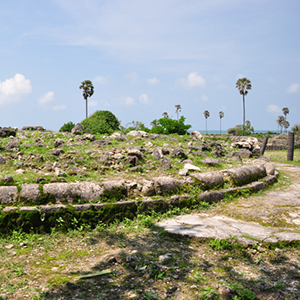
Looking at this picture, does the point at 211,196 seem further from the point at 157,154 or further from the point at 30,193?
the point at 30,193

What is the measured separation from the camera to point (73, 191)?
420 centimetres

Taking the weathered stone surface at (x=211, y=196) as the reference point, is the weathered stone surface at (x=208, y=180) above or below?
above

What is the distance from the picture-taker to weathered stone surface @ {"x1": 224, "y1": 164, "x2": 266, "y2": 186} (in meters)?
6.24

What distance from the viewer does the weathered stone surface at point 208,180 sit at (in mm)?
5555

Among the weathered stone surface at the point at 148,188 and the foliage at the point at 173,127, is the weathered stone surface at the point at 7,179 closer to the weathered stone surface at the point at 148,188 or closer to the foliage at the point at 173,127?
the weathered stone surface at the point at 148,188

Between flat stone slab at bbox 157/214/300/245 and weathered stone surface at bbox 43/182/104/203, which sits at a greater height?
weathered stone surface at bbox 43/182/104/203

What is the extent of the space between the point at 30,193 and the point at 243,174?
4.78 m

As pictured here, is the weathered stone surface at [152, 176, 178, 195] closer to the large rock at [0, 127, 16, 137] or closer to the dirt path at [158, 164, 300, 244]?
the dirt path at [158, 164, 300, 244]

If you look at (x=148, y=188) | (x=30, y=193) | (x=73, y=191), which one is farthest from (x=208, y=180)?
(x=30, y=193)

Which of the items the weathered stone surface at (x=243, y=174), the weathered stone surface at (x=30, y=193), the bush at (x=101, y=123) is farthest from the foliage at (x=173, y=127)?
the weathered stone surface at (x=30, y=193)

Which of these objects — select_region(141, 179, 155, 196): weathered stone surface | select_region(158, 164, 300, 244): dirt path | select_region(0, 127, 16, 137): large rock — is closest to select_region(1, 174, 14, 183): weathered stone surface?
select_region(141, 179, 155, 196): weathered stone surface

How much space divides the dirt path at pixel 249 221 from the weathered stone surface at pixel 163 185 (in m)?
0.57

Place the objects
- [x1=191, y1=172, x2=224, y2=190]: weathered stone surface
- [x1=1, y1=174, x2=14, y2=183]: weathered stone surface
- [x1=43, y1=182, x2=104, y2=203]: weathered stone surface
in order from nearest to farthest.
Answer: [x1=43, y1=182, x2=104, y2=203]: weathered stone surface
[x1=1, y1=174, x2=14, y2=183]: weathered stone surface
[x1=191, y1=172, x2=224, y2=190]: weathered stone surface

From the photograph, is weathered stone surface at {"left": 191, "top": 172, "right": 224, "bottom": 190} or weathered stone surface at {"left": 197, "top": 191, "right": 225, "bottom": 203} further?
weathered stone surface at {"left": 191, "top": 172, "right": 224, "bottom": 190}
